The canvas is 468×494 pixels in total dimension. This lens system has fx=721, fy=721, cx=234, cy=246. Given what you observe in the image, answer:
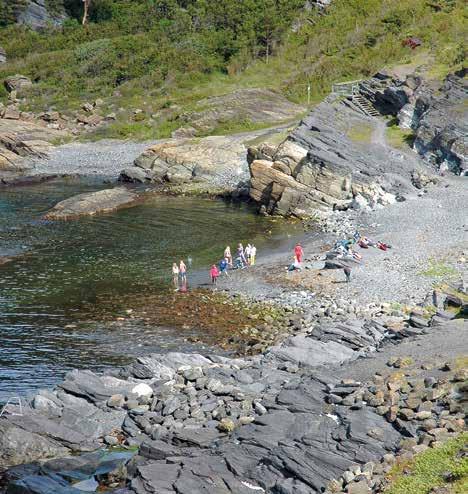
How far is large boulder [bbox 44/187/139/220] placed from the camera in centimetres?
6412

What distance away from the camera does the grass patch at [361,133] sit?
2915 inches

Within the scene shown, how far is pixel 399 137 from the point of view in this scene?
75.8 metres

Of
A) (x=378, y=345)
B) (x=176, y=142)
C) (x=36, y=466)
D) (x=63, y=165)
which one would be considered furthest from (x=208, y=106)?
(x=36, y=466)

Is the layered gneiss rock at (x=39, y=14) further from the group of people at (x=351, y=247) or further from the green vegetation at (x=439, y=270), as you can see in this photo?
the green vegetation at (x=439, y=270)

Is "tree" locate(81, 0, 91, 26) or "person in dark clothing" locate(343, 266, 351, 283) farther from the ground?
"tree" locate(81, 0, 91, 26)

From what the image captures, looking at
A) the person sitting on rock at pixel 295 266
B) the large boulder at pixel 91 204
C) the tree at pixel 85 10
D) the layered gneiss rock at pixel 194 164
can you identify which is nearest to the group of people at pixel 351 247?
the person sitting on rock at pixel 295 266

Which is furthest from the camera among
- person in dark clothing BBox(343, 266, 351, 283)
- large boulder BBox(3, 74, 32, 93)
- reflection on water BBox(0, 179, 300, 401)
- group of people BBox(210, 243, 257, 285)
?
large boulder BBox(3, 74, 32, 93)

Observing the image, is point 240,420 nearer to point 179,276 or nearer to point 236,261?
point 179,276

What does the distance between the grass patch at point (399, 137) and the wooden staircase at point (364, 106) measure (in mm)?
4652

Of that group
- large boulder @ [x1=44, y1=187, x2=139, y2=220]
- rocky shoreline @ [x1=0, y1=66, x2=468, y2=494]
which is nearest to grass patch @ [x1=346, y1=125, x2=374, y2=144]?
large boulder @ [x1=44, y1=187, x2=139, y2=220]

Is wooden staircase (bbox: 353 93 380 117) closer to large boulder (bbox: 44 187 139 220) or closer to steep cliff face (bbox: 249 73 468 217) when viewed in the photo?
steep cliff face (bbox: 249 73 468 217)

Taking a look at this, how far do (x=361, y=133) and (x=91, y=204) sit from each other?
29.6 meters

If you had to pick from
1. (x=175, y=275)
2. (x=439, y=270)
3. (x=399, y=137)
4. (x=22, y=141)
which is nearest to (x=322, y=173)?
(x=399, y=137)

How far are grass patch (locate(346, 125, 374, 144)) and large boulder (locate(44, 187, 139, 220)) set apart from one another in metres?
23.2
